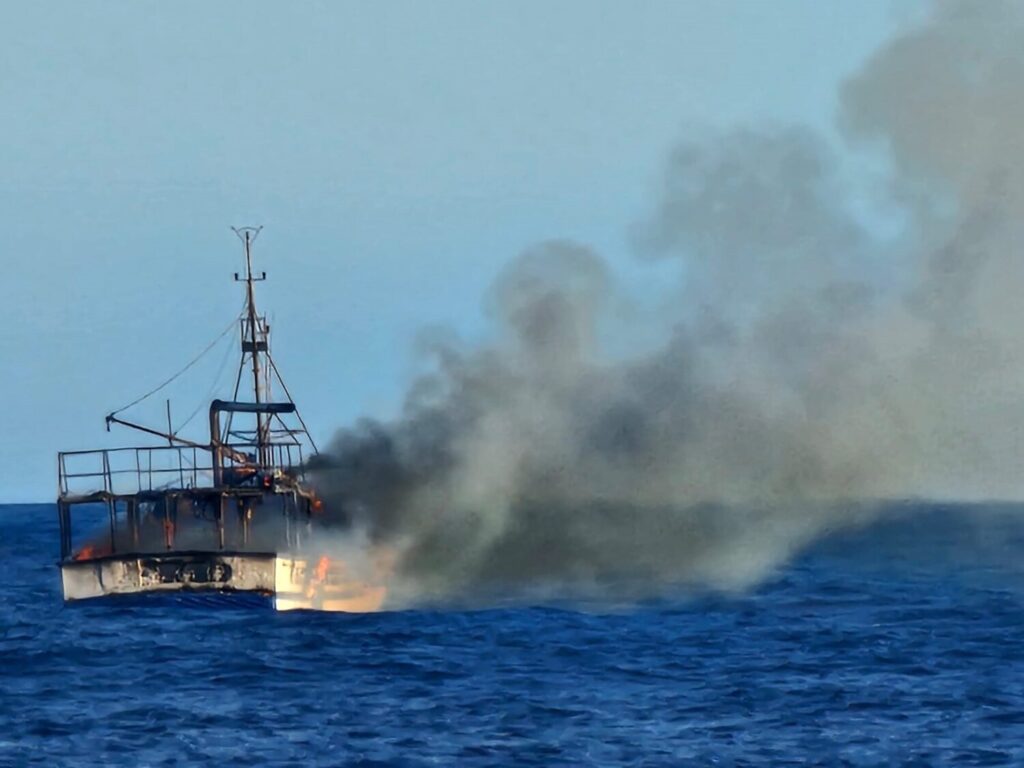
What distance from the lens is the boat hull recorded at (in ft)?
244

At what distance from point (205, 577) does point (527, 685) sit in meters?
19.2

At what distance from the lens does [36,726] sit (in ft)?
178

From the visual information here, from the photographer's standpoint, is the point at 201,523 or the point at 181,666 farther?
the point at 201,523

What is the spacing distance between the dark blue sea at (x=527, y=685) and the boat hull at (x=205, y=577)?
4.08ft

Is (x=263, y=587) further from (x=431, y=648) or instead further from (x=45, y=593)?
(x=45, y=593)

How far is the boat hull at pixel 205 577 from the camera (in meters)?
74.4

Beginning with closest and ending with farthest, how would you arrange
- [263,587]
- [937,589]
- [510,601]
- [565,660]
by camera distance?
[565,660]
[263,587]
[510,601]
[937,589]

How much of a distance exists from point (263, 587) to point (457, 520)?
15.3 meters

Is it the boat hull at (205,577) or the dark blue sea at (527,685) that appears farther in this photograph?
the boat hull at (205,577)

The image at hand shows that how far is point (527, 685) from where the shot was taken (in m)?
59.1

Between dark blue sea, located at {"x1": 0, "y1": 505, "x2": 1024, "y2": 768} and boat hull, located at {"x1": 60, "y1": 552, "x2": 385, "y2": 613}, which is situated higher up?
boat hull, located at {"x1": 60, "y1": 552, "x2": 385, "y2": 613}

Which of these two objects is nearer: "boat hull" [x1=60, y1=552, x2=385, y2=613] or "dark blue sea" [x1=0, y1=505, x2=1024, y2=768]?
"dark blue sea" [x1=0, y1=505, x2=1024, y2=768]

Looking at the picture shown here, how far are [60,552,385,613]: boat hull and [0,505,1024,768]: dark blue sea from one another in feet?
4.08

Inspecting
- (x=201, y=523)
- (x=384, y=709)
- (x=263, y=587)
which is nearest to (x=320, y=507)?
(x=201, y=523)
